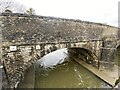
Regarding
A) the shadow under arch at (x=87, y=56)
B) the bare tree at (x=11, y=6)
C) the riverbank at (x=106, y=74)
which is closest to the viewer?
the riverbank at (x=106, y=74)

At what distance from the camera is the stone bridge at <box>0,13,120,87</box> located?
26.1ft

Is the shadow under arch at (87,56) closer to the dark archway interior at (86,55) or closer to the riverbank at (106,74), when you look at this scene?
the dark archway interior at (86,55)

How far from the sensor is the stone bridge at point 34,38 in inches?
313

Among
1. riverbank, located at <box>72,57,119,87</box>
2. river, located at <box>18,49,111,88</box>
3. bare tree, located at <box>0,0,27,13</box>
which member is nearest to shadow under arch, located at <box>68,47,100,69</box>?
riverbank, located at <box>72,57,119,87</box>

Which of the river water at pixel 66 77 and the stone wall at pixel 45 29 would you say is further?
the river water at pixel 66 77

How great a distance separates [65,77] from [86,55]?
10.7ft

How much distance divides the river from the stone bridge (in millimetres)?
1960

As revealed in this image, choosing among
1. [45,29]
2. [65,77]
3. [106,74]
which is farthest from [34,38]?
[106,74]

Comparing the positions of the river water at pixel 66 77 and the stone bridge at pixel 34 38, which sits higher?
the stone bridge at pixel 34 38

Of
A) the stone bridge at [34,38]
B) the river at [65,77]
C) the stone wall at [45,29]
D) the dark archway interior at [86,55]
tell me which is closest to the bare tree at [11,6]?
the dark archway interior at [86,55]

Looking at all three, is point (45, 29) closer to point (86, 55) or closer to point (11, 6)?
point (86, 55)

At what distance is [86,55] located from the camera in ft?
47.5

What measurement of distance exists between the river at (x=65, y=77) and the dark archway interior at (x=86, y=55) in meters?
0.81

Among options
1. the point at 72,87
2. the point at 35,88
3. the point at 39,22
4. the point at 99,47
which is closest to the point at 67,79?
the point at 72,87
